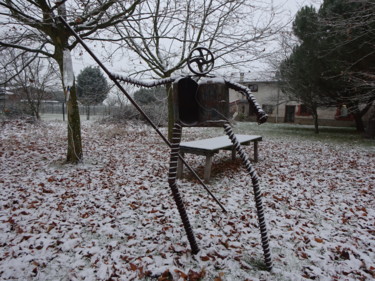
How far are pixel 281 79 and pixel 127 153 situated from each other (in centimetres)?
1496

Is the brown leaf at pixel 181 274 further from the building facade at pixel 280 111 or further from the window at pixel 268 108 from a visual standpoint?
the window at pixel 268 108

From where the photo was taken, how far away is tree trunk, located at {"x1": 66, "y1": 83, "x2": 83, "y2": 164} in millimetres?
5471

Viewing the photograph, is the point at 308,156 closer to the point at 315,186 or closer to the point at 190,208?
the point at 315,186

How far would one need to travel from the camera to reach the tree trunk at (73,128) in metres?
5.47

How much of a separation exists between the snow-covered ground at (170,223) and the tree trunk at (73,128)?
282 millimetres

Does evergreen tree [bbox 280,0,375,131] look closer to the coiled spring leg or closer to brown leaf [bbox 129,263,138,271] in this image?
the coiled spring leg

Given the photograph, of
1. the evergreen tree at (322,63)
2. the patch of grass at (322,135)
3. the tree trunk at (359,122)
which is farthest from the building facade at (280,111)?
the evergreen tree at (322,63)

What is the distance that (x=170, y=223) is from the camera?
10.8ft

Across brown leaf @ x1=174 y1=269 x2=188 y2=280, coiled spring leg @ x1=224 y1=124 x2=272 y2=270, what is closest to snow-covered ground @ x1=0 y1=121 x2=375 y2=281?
brown leaf @ x1=174 y1=269 x2=188 y2=280

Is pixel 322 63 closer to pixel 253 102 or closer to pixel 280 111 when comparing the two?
pixel 280 111

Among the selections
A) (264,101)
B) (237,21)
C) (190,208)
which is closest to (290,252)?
(190,208)

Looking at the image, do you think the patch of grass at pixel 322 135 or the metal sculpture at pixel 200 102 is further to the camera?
the patch of grass at pixel 322 135

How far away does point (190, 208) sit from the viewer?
3746 millimetres

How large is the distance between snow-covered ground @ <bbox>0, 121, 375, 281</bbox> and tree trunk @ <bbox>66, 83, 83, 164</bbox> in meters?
0.28
